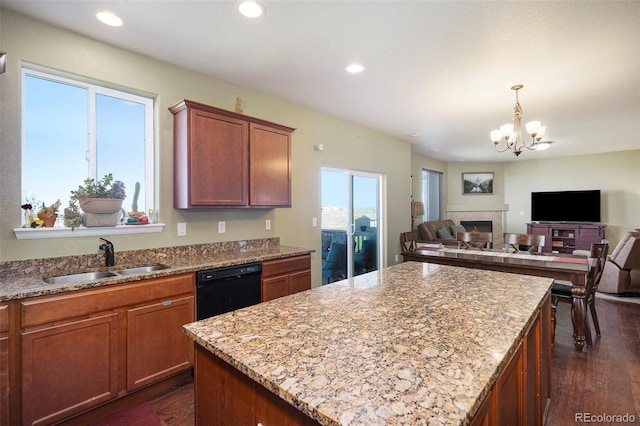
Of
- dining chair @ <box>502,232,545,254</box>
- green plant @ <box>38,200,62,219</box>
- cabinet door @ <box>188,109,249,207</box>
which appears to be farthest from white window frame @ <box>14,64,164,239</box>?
dining chair @ <box>502,232,545,254</box>

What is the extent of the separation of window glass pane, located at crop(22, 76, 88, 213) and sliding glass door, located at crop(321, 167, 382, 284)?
2757 mm

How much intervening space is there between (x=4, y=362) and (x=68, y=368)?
0.95 feet

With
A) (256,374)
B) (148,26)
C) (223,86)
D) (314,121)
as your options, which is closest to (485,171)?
(314,121)

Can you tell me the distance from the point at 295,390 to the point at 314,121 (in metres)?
3.81

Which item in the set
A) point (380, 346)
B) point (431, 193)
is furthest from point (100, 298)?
point (431, 193)

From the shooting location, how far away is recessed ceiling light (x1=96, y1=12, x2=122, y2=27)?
6.88 ft

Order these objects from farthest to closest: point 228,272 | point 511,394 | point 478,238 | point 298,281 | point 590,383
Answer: point 478,238
point 298,281
point 228,272
point 590,383
point 511,394

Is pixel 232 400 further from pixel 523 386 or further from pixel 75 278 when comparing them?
pixel 75 278

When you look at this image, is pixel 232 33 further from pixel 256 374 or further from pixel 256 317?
pixel 256 374

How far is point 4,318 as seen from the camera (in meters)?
1.59

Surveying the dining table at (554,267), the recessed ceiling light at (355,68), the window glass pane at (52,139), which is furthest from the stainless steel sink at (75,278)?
the dining table at (554,267)

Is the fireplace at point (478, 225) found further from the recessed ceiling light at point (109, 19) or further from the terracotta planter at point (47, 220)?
the terracotta planter at point (47, 220)

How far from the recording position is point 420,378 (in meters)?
0.78

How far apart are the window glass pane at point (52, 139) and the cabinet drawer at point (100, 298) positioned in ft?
2.85
